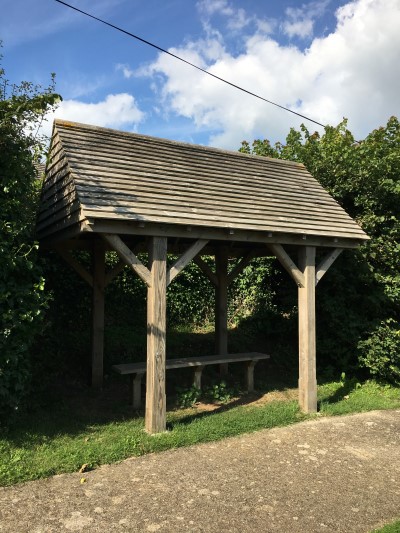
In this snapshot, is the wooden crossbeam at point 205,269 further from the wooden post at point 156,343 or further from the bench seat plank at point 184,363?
the wooden post at point 156,343

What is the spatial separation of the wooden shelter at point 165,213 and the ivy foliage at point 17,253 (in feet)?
2.14

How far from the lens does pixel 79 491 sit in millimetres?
4016

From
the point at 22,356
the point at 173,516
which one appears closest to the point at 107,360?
the point at 22,356

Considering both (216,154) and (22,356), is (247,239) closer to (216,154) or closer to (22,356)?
(216,154)

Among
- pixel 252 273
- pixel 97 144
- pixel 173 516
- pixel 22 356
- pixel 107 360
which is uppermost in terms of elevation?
pixel 97 144

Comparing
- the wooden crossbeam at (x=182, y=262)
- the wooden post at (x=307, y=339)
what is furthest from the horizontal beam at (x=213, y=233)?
the wooden post at (x=307, y=339)

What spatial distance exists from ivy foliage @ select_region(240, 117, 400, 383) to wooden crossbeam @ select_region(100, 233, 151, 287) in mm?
4661

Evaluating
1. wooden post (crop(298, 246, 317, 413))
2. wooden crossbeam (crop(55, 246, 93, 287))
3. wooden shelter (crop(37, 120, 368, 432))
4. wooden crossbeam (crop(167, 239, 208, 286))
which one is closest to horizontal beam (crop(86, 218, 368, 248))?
wooden shelter (crop(37, 120, 368, 432))

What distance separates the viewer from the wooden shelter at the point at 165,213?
5488 mm

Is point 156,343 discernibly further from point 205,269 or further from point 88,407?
point 205,269

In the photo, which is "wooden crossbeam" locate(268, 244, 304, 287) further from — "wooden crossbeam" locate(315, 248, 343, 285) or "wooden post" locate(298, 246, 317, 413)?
"wooden crossbeam" locate(315, 248, 343, 285)

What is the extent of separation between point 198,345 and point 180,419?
4.20m

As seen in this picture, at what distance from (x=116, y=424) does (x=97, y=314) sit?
2433 millimetres

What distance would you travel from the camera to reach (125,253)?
17.6 ft
